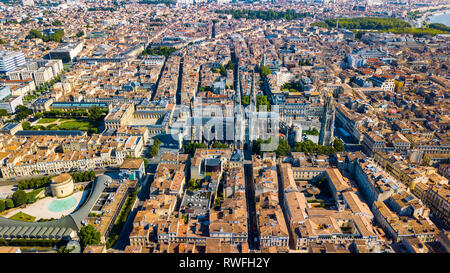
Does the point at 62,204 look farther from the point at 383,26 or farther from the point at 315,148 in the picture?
the point at 383,26

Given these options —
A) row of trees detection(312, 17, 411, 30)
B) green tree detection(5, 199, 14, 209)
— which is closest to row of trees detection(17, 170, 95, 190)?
green tree detection(5, 199, 14, 209)

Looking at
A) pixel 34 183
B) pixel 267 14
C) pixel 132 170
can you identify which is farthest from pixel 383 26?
pixel 34 183

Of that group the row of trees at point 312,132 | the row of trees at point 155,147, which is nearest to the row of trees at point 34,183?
the row of trees at point 155,147

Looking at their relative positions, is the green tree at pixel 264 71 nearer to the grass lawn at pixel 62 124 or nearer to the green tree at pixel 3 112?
the grass lawn at pixel 62 124

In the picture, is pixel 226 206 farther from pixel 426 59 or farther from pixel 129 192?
pixel 426 59

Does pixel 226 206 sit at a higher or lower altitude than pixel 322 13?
lower

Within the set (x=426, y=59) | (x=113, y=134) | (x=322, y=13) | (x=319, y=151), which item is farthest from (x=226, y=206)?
(x=322, y=13)
